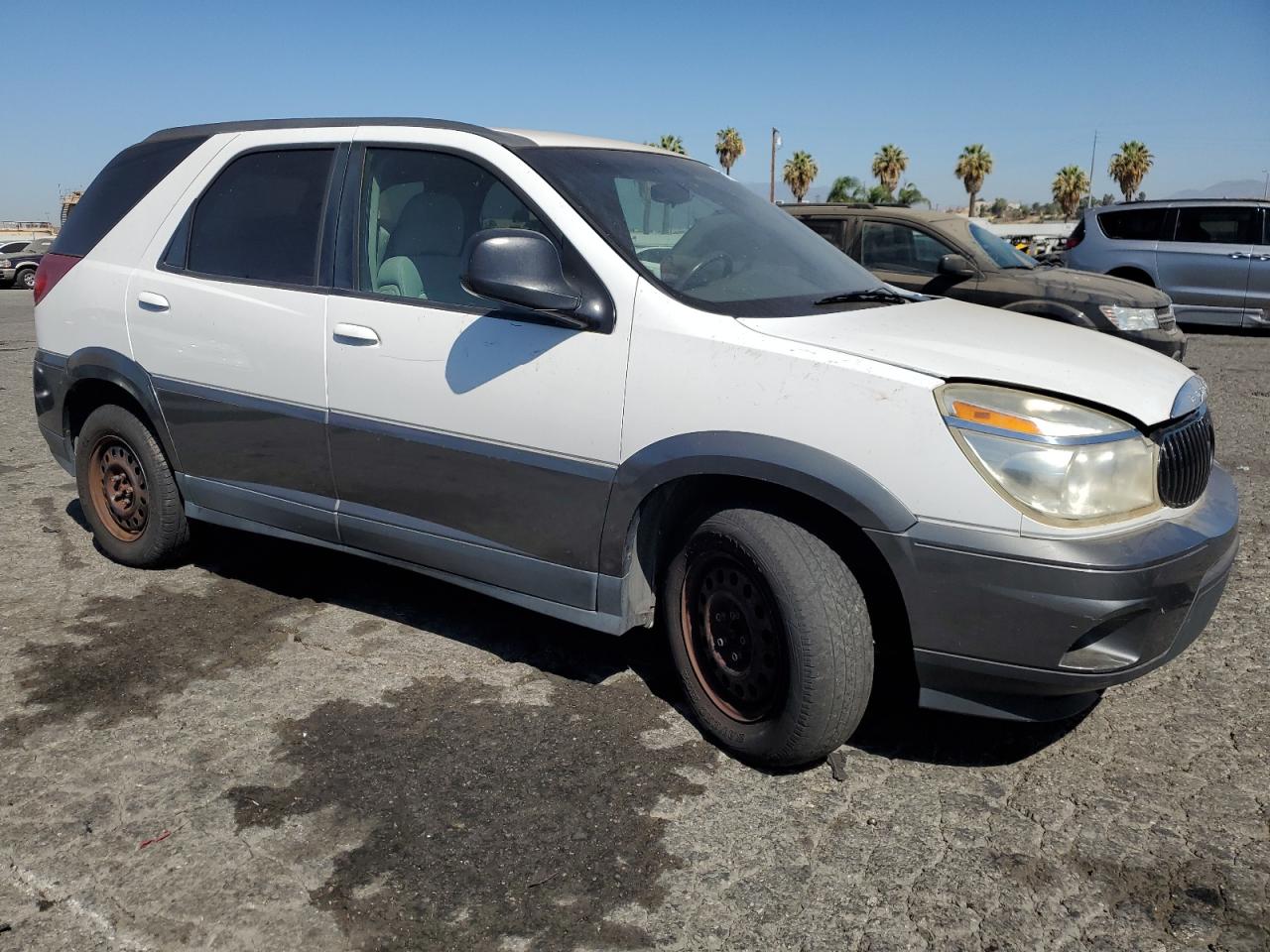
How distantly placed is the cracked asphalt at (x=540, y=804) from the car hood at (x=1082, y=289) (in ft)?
15.9

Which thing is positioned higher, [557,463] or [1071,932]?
[557,463]

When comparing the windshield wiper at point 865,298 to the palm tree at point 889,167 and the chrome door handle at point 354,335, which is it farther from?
the palm tree at point 889,167

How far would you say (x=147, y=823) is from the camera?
2.89 metres

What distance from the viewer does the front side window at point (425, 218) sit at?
365 centimetres

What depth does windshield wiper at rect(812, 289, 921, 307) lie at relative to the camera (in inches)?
140

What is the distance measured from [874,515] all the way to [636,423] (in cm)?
76

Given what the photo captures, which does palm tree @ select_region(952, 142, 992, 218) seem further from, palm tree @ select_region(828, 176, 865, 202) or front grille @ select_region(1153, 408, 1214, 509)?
front grille @ select_region(1153, 408, 1214, 509)

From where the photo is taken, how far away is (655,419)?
3188 millimetres

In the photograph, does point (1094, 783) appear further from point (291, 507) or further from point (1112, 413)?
point (291, 507)

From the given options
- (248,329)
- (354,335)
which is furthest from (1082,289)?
(248,329)

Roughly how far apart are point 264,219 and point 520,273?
4.95 ft

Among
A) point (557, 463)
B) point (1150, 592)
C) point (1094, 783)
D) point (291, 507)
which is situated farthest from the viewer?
point (291, 507)

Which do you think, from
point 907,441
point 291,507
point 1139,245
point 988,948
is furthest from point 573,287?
point 1139,245

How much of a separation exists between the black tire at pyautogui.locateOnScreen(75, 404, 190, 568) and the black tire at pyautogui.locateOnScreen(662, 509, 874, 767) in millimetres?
2428
